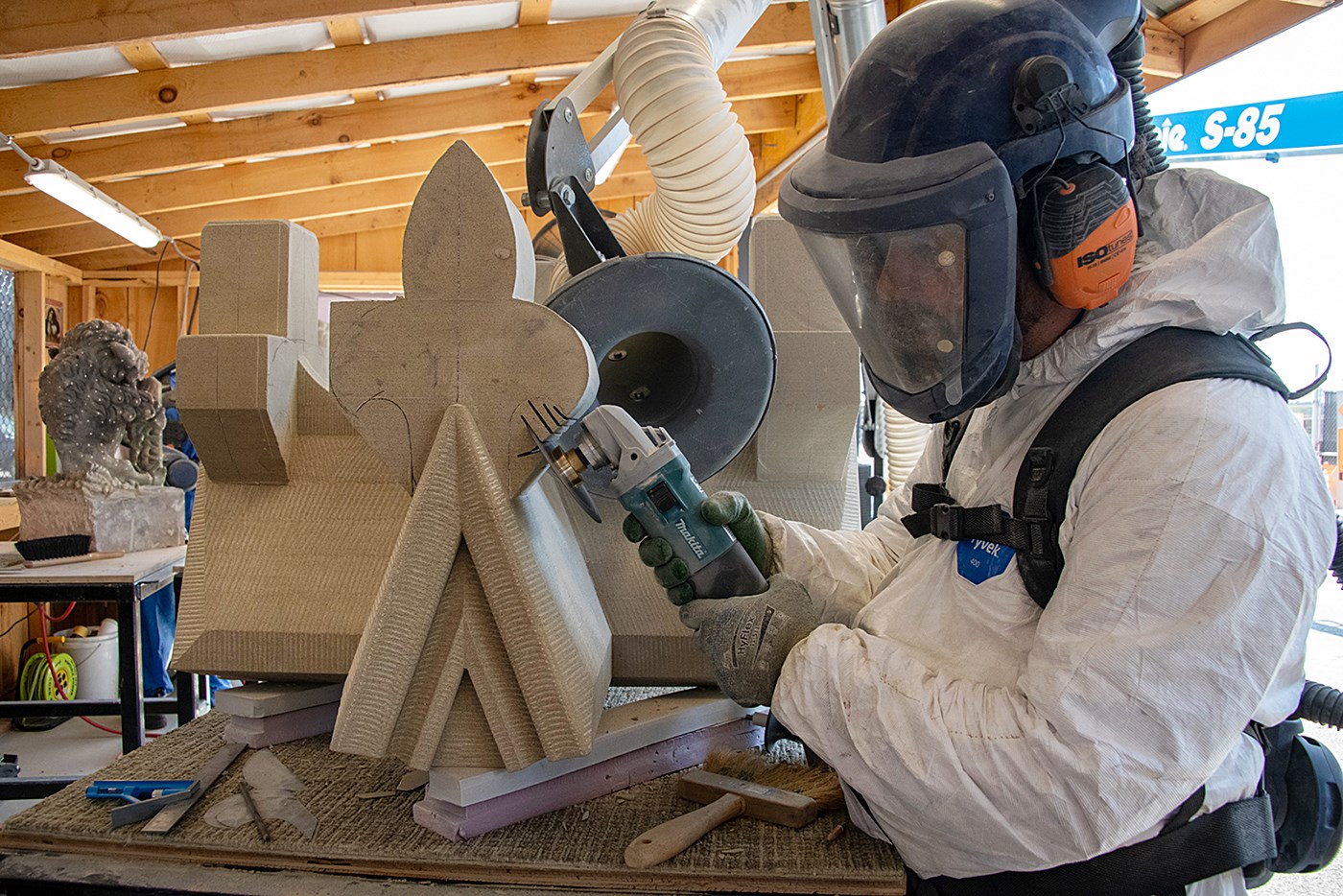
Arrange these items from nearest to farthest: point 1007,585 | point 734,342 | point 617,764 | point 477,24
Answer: point 1007,585 → point 617,764 → point 734,342 → point 477,24

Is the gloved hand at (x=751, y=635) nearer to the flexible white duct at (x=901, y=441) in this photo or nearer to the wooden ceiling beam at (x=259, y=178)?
the flexible white duct at (x=901, y=441)

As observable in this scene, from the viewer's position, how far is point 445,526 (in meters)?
1.34

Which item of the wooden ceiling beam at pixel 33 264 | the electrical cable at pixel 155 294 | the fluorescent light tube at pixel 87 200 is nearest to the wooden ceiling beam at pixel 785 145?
the fluorescent light tube at pixel 87 200

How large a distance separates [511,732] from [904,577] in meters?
0.60

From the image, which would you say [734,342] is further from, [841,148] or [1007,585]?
[1007,585]

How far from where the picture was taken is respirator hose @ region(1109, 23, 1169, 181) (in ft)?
4.22

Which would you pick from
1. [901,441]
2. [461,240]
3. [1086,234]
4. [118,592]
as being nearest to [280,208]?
[118,592]

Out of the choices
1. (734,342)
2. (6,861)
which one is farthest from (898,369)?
(6,861)

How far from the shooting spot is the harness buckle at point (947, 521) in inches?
49.8

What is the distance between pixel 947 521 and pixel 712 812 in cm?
51

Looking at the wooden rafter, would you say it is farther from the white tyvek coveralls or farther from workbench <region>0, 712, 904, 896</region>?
the white tyvek coveralls

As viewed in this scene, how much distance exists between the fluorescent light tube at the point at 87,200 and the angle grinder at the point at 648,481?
439 cm

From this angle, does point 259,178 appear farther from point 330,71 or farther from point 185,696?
point 185,696

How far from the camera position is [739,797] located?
1376 mm
